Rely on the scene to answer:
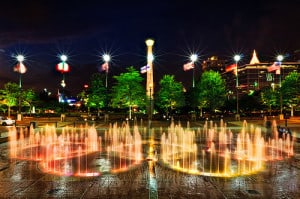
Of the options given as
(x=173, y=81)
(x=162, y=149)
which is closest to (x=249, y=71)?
(x=173, y=81)

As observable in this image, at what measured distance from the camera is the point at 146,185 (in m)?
9.73

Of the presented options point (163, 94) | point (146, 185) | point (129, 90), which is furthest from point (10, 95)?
point (146, 185)

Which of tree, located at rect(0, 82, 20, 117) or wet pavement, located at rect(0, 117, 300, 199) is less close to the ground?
tree, located at rect(0, 82, 20, 117)

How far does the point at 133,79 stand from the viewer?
189 feet

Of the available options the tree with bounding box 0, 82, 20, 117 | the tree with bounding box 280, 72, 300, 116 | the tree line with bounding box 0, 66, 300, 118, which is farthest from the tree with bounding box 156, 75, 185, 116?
the tree with bounding box 0, 82, 20, 117

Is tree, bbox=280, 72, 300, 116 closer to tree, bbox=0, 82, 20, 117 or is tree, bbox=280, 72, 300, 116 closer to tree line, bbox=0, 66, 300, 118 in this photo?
tree line, bbox=0, 66, 300, 118

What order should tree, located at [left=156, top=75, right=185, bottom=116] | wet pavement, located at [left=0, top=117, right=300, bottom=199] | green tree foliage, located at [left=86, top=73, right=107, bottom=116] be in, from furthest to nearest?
green tree foliage, located at [left=86, top=73, right=107, bottom=116]
tree, located at [left=156, top=75, right=185, bottom=116]
wet pavement, located at [left=0, top=117, right=300, bottom=199]

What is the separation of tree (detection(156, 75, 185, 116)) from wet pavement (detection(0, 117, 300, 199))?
1945 inches

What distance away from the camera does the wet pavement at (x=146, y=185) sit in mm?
8742

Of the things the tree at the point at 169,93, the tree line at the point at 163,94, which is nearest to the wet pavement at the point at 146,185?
the tree line at the point at 163,94

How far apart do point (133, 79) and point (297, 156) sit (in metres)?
43.8

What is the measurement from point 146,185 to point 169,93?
52.3 m

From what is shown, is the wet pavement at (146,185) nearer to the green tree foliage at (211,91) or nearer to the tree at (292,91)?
the green tree foliage at (211,91)

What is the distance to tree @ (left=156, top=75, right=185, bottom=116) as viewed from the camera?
61.8m
